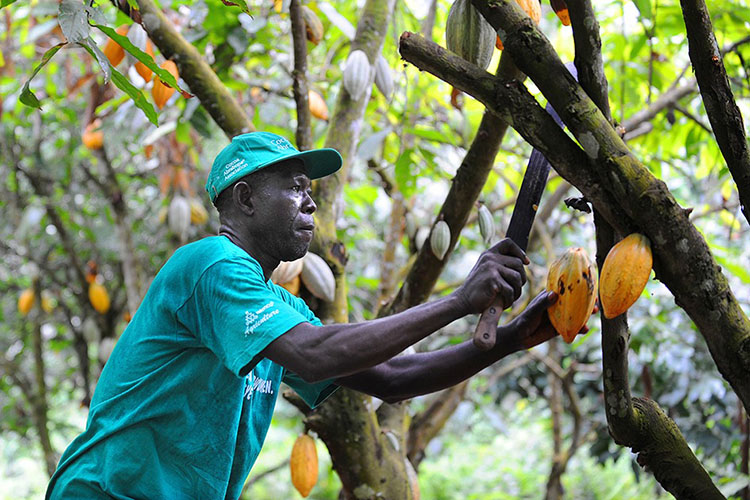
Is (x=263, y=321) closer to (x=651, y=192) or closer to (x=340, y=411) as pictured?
(x=651, y=192)

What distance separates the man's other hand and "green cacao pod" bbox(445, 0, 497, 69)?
40 cm

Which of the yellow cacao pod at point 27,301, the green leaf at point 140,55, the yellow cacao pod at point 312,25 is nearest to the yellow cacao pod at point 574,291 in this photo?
the green leaf at point 140,55

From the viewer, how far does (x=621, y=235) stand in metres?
1.26

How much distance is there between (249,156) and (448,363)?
1.94ft

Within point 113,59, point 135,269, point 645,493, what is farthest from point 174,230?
point 645,493

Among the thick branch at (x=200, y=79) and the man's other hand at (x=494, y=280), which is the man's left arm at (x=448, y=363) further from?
the thick branch at (x=200, y=79)

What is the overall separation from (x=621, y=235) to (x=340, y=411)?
107cm

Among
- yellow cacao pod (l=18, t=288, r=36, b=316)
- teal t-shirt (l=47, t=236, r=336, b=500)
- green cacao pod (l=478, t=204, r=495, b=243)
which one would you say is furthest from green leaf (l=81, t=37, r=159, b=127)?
yellow cacao pod (l=18, t=288, r=36, b=316)

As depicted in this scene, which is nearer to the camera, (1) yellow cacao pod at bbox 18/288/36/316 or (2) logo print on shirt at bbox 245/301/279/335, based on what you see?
(2) logo print on shirt at bbox 245/301/279/335

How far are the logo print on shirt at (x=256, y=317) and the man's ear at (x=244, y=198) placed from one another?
13.4 inches

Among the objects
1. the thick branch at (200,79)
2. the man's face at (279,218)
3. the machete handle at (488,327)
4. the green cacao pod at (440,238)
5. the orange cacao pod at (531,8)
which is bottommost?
the machete handle at (488,327)

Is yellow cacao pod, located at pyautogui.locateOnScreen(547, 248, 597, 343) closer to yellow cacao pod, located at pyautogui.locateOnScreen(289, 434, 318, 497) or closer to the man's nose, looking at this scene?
the man's nose

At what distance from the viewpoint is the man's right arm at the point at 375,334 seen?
1.28 metres

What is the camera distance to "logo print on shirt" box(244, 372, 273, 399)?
1.61 metres
